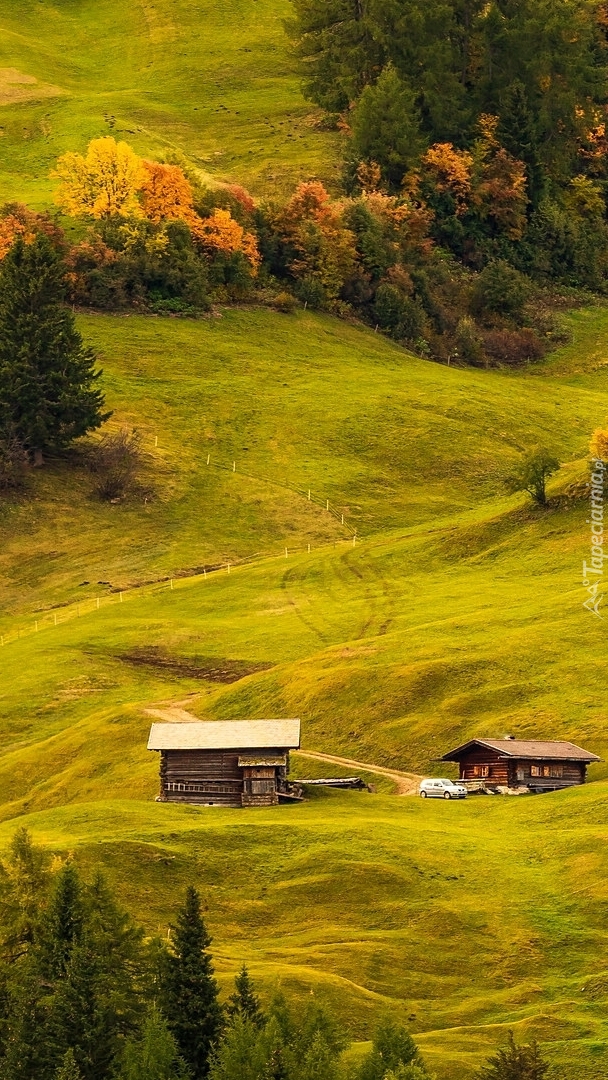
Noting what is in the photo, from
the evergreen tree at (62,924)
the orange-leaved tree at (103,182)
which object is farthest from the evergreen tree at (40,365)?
the evergreen tree at (62,924)

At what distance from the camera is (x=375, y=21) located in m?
190

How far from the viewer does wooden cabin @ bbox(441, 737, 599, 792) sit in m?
83.4

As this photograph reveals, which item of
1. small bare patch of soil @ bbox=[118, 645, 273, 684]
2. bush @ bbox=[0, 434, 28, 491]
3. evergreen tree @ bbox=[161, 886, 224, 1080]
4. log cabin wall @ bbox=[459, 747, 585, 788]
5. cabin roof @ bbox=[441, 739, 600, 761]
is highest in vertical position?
evergreen tree @ bbox=[161, 886, 224, 1080]

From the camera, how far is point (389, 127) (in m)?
184

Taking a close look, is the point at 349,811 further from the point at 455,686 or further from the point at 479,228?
the point at 479,228

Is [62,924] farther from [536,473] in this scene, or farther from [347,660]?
[536,473]

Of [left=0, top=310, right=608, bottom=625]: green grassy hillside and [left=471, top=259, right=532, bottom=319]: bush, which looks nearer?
[left=0, top=310, right=608, bottom=625]: green grassy hillside

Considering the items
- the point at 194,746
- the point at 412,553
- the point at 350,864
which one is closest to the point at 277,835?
the point at 350,864

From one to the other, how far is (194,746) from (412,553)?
48075 mm

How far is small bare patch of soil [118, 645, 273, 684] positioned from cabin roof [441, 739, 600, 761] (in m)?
23.1

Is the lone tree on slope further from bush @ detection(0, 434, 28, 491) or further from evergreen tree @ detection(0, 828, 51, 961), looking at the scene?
evergreen tree @ detection(0, 828, 51, 961)

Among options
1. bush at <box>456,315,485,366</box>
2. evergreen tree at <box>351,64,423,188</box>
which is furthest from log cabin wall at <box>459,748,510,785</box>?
evergreen tree at <box>351,64,423,188</box>

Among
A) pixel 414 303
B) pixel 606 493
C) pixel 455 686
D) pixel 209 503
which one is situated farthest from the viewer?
pixel 414 303

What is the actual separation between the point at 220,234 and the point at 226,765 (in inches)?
3615
